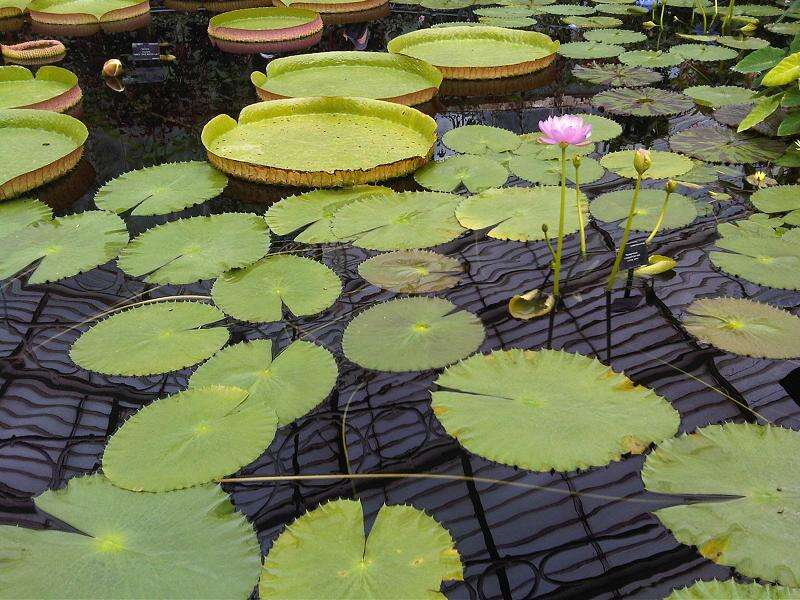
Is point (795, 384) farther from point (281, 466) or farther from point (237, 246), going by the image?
point (237, 246)

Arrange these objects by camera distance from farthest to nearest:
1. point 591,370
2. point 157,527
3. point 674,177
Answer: point 674,177, point 591,370, point 157,527

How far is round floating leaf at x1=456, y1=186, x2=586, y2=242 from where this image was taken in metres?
2.10

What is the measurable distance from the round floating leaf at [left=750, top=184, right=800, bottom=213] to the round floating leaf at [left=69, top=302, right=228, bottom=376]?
175cm

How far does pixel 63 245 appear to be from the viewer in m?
2.15

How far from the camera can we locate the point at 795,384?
1.54 m

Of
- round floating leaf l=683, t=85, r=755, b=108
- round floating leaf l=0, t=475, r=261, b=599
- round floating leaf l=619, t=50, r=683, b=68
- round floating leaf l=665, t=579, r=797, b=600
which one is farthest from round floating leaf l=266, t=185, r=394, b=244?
round floating leaf l=619, t=50, r=683, b=68

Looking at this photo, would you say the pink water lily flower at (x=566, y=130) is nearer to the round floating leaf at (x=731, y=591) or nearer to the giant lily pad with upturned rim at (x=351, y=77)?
the round floating leaf at (x=731, y=591)

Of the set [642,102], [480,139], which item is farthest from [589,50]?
[480,139]

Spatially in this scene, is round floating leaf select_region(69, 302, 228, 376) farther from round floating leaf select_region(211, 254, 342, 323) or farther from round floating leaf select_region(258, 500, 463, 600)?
round floating leaf select_region(258, 500, 463, 600)

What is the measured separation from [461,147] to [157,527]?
195 cm

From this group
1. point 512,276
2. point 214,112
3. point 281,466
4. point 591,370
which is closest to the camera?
point 281,466

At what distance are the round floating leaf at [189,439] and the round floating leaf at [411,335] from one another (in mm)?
297

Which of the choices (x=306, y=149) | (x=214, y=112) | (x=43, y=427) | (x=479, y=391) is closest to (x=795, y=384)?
(x=479, y=391)

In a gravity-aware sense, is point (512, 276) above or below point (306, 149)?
below
